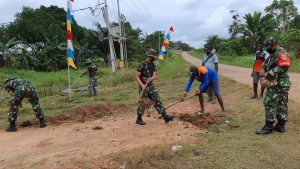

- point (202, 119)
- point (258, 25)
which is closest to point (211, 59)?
point (202, 119)

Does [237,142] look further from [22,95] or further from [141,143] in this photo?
[22,95]

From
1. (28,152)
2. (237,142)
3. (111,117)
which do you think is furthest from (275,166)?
(111,117)

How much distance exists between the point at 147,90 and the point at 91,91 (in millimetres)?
6555

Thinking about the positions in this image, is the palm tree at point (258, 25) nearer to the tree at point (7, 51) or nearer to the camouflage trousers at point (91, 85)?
the tree at point (7, 51)

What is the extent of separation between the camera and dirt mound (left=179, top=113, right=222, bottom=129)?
23.6 feet

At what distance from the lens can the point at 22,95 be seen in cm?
786

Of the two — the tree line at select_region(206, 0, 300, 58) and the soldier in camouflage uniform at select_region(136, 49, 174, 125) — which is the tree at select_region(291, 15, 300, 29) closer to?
the tree line at select_region(206, 0, 300, 58)

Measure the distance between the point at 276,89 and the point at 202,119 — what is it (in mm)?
1994

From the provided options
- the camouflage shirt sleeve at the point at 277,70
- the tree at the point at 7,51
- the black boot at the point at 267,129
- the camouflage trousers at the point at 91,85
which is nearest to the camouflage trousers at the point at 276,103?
the black boot at the point at 267,129

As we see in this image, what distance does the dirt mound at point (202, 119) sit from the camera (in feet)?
23.6

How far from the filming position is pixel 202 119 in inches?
297

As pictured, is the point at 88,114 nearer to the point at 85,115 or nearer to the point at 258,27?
the point at 85,115

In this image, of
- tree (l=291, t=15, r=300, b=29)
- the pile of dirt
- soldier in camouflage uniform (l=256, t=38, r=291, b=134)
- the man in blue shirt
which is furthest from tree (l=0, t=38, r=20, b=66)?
tree (l=291, t=15, r=300, b=29)

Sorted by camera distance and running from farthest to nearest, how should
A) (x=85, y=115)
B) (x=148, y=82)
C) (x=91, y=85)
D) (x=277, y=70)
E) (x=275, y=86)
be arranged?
(x=91, y=85) < (x=85, y=115) < (x=148, y=82) < (x=275, y=86) < (x=277, y=70)
